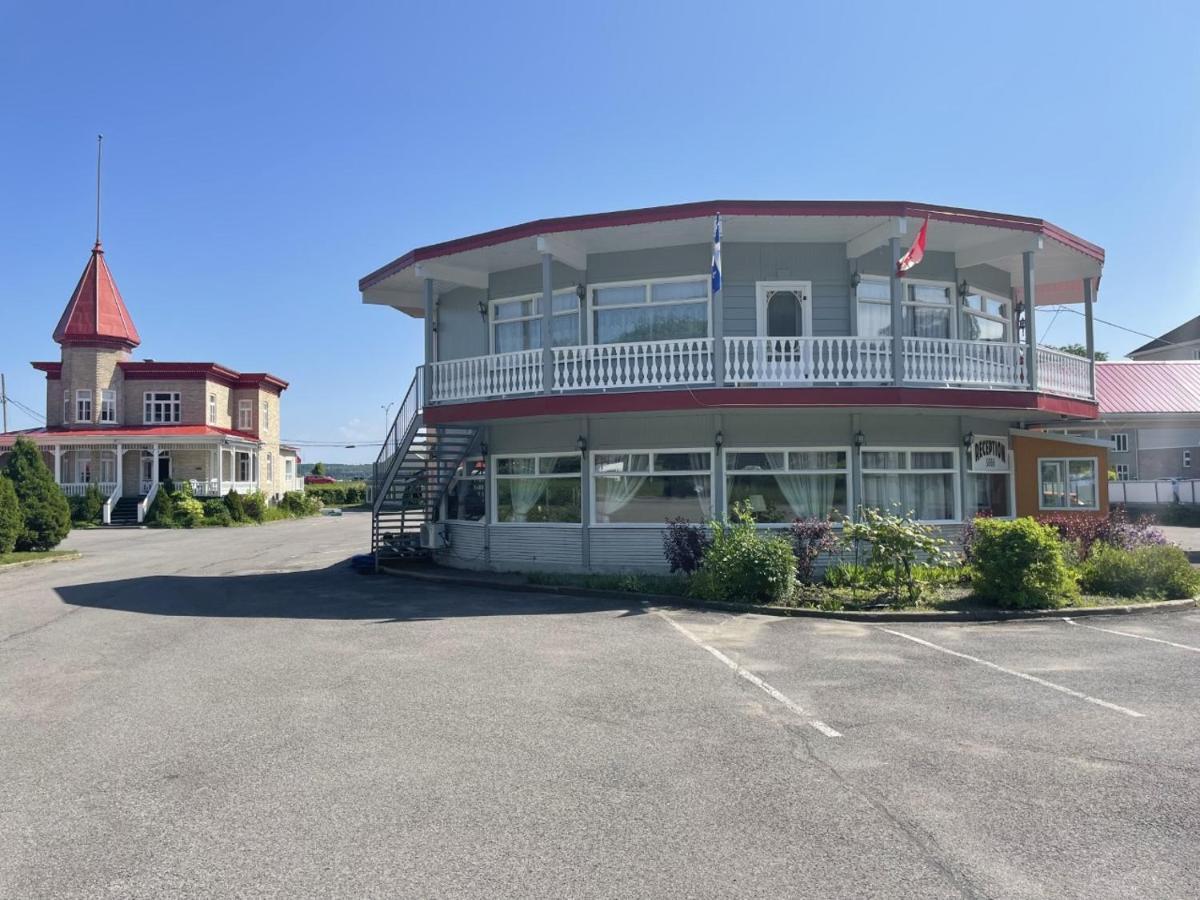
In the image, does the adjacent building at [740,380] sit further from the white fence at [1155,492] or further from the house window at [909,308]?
the white fence at [1155,492]

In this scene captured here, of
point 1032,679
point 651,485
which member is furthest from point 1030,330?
point 1032,679

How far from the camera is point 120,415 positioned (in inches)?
1764

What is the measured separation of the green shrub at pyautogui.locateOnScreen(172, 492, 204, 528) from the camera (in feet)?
130

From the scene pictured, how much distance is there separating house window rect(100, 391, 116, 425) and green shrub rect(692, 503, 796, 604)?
4151 cm

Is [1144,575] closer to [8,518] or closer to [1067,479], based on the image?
[1067,479]

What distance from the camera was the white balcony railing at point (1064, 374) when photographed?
54.4 ft

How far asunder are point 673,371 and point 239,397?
42.4 m

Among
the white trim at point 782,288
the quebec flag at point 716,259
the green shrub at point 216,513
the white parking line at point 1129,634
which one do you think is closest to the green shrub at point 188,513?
the green shrub at point 216,513

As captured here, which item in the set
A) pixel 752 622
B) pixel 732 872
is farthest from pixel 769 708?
pixel 752 622

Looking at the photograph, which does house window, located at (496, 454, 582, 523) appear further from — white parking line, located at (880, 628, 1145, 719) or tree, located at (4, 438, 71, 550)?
tree, located at (4, 438, 71, 550)

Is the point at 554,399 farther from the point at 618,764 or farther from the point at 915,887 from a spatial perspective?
the point at 915,887

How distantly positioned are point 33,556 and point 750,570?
19962 millimetres

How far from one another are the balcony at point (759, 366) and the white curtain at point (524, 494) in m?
2.21

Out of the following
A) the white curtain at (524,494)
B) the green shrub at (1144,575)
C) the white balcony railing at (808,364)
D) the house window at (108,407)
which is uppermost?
the house window at (108,407)
